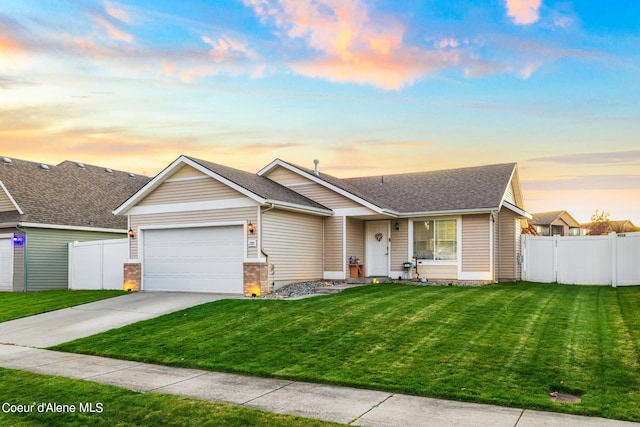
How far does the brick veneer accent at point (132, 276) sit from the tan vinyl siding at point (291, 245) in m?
5.57

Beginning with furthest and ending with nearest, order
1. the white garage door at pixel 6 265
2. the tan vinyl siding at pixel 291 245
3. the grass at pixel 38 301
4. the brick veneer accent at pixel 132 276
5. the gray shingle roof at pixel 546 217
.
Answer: the gray shingle roof at pixel 546 217 < the white garage door at pixel 6 265 < the brick veneer accent at pixel 132 276 < the tan vinyl siding at pixel 291 245 < the grass at pixel 38 301

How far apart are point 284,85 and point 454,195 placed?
780 centimetres

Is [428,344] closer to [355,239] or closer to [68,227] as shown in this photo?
[355,239]

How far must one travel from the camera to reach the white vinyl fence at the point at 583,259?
18.0 metres

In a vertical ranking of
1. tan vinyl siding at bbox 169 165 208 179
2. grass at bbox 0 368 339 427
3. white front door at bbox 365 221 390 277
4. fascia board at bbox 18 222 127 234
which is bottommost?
grass at bbox 0 368 339 427

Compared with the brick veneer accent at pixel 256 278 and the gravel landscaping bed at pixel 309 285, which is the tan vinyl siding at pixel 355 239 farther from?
the brick veneer accent at pixel 256 278

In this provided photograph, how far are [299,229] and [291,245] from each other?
32.7 inches

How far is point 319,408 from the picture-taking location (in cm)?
669

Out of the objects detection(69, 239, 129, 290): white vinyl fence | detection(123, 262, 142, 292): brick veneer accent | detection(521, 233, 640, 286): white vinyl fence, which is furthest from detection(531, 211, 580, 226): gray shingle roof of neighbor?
detection(123, 262, 142, 292): brick veneer accent

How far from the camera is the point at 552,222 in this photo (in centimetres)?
4031

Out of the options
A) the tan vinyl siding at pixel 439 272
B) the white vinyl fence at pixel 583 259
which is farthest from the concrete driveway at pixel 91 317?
the white vinyl fence at pixel 583 259

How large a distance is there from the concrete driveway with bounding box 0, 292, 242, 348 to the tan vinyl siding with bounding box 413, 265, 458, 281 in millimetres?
7435

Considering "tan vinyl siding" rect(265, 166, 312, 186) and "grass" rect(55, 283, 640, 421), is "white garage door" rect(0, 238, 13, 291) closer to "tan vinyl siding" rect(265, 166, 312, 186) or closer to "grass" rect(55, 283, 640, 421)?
"tan vinyl siding" rect(265, 166, 312, 186)

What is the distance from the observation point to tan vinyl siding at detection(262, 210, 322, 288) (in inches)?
680
